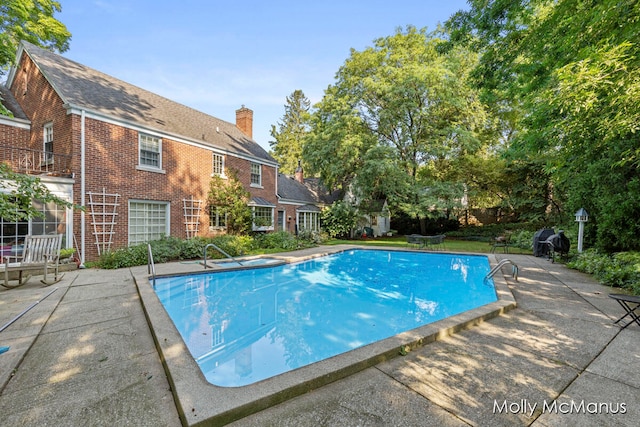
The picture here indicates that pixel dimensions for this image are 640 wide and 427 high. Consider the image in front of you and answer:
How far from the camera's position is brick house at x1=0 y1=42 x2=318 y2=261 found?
966cm

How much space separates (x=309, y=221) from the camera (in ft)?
A: 71.5

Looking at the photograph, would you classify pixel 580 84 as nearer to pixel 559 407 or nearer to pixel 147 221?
pixel 559 407

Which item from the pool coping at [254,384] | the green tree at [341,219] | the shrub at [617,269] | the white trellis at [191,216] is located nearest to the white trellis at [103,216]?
the white trellis at [191,216]

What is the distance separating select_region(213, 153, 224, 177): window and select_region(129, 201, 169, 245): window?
10.9 ft

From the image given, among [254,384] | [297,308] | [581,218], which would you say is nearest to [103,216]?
[297,308]

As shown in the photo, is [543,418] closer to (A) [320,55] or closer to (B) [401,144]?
(A) [320,55]

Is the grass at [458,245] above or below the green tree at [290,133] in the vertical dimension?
below

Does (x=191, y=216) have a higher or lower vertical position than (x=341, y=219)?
higher

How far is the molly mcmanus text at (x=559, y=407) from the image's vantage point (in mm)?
2363

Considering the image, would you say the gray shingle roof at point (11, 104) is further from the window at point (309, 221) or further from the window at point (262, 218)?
the window at point (309, 221)

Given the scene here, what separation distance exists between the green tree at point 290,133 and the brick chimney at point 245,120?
68.4ft

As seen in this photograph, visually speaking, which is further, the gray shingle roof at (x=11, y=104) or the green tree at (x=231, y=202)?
the green tree at (x=231, y=202)

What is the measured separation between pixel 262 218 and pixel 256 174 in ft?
9.97

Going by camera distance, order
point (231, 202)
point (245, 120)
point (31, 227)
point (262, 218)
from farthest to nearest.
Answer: point (245, 120) → point (262, 218) → point (231, 202) → point (31, 227)
